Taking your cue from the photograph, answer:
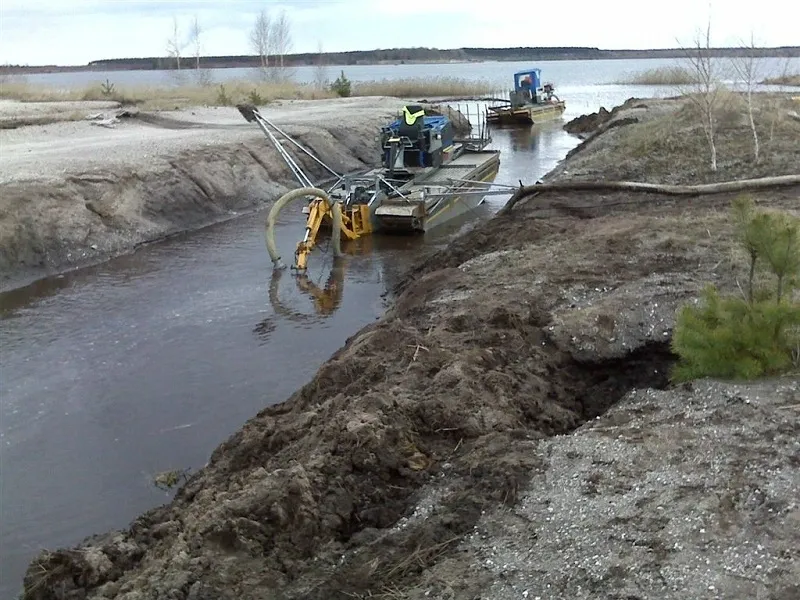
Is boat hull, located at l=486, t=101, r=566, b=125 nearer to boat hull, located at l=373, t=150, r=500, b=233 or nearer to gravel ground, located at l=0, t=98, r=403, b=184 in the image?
gravel ground, located at l=0, t=98, r=403, b=184

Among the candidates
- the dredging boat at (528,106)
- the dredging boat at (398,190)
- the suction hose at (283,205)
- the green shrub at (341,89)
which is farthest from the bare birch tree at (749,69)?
the green shrub at (341,89)

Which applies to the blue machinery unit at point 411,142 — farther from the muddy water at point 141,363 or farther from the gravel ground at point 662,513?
the gravel ground at point 662,513

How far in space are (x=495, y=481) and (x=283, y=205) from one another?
1222cm

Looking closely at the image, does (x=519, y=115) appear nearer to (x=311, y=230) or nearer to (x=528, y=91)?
(x=528, y=91)

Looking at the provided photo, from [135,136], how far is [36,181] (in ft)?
34.0

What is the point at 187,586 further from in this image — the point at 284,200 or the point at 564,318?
the point at 284,200

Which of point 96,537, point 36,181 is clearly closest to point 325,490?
point 96,537

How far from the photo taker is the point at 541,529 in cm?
523

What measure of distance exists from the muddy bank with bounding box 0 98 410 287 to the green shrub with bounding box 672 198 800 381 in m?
14.5

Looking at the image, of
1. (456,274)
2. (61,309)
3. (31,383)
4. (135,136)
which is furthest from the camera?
(135,136)

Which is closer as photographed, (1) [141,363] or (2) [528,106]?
(1) [141,363]

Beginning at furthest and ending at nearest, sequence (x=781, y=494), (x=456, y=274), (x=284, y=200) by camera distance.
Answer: (x=284, y=200), (x=456, y=274), (x=781, y=494)

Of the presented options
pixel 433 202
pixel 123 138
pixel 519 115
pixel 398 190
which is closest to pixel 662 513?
pixel 433 202

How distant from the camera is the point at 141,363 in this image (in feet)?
40.0
